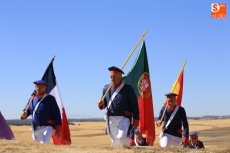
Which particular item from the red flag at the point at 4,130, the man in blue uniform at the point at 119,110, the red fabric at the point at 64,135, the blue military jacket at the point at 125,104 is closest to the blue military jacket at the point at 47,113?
the man in blue uniform at the point at 119,110

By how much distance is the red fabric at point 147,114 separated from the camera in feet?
45.6

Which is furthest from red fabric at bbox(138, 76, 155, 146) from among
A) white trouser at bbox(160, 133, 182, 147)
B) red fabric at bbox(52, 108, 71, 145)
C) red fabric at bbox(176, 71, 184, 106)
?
white trouser at bbox(160, 133, 182, 147)

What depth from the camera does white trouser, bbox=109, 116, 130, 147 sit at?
9242 mm

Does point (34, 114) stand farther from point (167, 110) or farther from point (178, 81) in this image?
point (178, 81)

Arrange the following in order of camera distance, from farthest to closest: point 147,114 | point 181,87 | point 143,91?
point 181,87
point 143,91
point 147,114

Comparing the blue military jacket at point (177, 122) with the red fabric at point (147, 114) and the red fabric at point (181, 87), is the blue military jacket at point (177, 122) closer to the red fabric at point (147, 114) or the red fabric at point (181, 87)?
the red fabric at point (147, 114)

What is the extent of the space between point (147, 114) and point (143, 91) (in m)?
0.78

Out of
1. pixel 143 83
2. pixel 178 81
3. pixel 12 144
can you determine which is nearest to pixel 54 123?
pixel 12 144

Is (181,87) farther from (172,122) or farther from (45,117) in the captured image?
(45,117)

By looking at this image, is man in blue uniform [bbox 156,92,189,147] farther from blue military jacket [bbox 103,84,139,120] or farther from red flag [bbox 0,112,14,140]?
red flag [bbox 0,112,14,140]

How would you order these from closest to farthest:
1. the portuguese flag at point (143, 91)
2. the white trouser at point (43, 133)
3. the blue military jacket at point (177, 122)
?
1. the white trouser at point (43, 133)
2. the blue military jacket at point (177, 122)
3. the portuguese flag at point (143, 91)

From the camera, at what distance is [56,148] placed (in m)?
7.67

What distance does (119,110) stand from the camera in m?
9.40

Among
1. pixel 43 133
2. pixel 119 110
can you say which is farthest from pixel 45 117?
pixel 119 110
